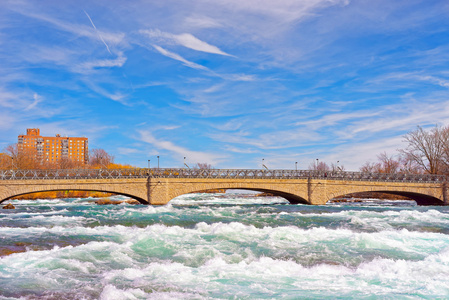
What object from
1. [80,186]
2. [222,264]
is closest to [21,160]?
[80,186]

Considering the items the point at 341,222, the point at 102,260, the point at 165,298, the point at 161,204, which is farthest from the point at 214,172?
the point at 165,298


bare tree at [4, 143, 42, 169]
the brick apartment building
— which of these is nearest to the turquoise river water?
bare tree at [4, 143, 42, 169]

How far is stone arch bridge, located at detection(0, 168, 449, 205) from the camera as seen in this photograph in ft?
123

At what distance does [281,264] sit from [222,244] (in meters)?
3.92

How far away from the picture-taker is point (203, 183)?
4091 centimetres

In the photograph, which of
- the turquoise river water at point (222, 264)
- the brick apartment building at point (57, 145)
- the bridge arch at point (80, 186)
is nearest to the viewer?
the turquoise river water at point (222, 264)

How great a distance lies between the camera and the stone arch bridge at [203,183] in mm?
37438

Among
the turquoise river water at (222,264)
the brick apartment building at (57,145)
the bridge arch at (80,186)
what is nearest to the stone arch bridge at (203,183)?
Result: the bridge arch at (80,186)

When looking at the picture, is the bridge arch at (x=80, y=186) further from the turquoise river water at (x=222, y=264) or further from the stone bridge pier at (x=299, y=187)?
the turquoise river water at (x=222, y=264)

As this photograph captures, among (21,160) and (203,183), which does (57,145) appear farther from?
(203,183)

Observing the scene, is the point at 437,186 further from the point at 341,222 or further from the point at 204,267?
the point at 204,267

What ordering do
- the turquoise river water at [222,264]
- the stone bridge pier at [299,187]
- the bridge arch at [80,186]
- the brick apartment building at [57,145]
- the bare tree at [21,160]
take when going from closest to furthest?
1. the turquoise river water at [222,264]
2. the bridge arch at [80,186]
3. the stone bridge pier at [299,187]
4. the bare tree at [21,160]
5. the brick apartment building at [57,145]

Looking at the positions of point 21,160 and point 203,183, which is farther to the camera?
point 21,160

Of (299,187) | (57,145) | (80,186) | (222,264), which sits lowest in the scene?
(222,264)
